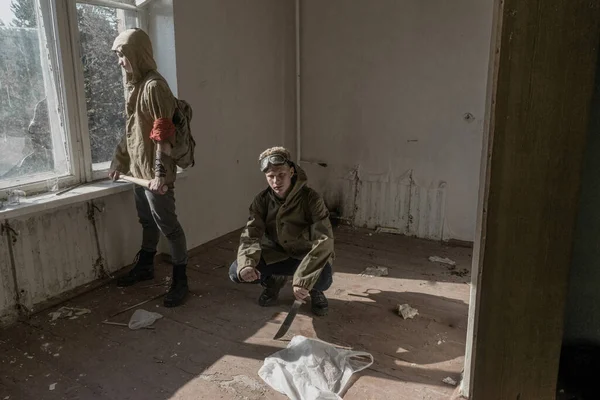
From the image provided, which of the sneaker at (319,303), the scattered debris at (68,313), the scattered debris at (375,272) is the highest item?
the sneaker at (319,303)

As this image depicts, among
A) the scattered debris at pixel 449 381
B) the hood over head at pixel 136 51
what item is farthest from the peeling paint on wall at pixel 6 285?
the scattered debris at pixel 449 381

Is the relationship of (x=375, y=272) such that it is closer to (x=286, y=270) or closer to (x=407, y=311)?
(x=407, y=311)

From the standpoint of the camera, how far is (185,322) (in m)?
2.48

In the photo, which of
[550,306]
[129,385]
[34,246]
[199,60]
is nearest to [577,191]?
[550,306]

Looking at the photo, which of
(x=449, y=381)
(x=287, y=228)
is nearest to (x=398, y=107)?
(x=287, y=228)

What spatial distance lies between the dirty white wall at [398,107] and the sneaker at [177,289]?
1825 mm

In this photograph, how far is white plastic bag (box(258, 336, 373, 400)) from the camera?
1.86m

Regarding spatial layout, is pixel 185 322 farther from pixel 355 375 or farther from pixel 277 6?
pixel 277 6

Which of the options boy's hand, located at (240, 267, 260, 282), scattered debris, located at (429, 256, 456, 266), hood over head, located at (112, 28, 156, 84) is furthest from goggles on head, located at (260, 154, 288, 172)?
scattered debris, located at (429, 256, 456, 266)

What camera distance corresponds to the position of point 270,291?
2.67 metres

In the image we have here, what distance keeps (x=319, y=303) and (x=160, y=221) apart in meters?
1.00

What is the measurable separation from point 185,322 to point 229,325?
0.24m

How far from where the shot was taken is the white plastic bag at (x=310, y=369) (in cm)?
186

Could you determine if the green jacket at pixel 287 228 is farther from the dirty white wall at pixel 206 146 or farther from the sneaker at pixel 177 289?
the dirty white wall at pixel 206 146
